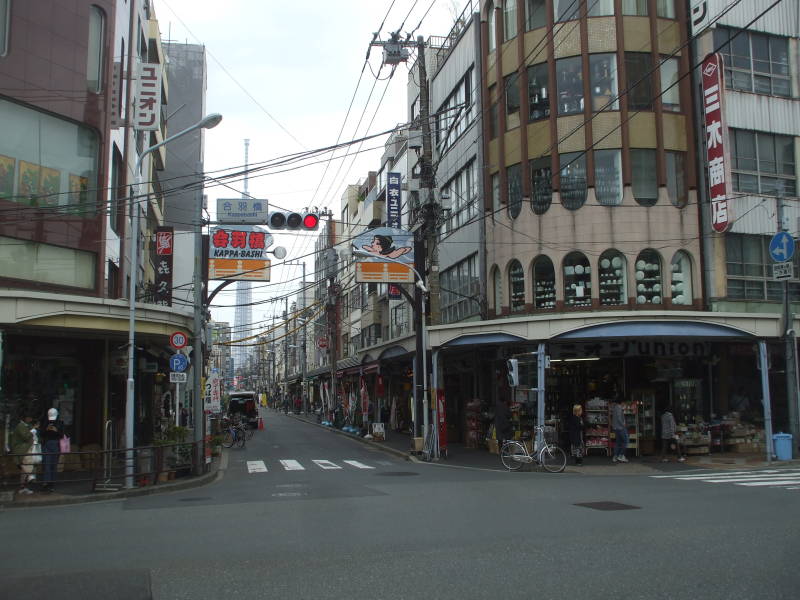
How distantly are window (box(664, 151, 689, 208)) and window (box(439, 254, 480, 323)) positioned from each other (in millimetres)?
7834

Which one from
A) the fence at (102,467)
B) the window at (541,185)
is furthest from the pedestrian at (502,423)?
the fence at (102,467)

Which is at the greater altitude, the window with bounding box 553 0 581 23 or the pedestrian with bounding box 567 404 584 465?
the window with bounding box 553 0 581 23

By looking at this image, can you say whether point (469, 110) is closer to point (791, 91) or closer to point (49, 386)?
point (791, 91)

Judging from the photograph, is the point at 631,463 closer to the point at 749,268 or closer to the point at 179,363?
the point at 749,268

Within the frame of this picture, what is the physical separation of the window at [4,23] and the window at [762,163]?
857 inches

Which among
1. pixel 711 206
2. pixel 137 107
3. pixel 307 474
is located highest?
pixel 137 107

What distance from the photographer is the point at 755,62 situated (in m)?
25.0

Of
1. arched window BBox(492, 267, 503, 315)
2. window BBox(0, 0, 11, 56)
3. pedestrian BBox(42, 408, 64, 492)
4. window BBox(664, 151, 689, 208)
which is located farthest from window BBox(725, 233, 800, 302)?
window BBox(0, 0, 11, 56)

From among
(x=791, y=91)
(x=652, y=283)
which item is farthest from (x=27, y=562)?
(x=791, y=91)

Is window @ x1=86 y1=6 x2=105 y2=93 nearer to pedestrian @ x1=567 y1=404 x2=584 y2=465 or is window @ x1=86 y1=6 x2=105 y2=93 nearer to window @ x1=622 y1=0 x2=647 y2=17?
window @ x1=622 y1=0 x2=647 y2=17

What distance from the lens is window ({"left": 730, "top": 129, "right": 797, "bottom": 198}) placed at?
24.3 metres

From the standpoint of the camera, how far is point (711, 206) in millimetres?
23125

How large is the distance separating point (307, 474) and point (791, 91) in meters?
20.4

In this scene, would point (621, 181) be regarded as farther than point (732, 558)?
Yes
